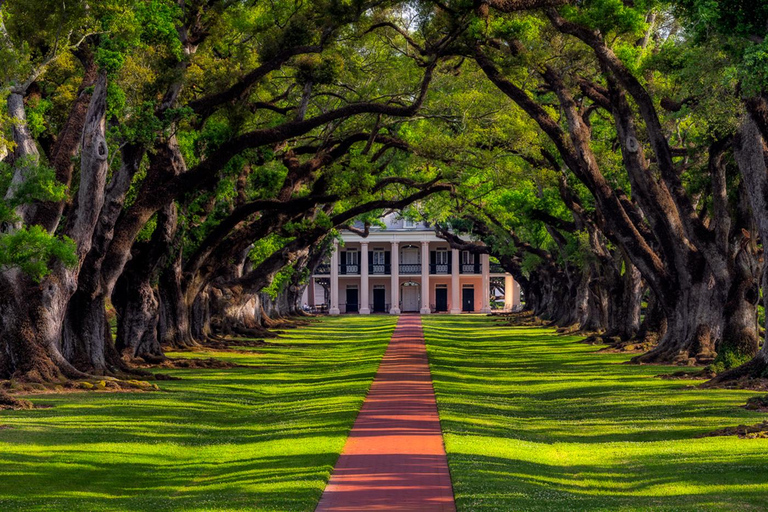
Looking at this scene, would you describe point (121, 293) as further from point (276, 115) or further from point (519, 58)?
point (519, 58)

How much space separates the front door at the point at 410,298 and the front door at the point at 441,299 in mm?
1928

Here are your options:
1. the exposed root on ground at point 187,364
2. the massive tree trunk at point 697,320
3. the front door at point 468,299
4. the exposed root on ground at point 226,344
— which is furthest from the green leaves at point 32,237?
the front door at point 468,299

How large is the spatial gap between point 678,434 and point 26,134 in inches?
525

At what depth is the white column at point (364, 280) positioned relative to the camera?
3939 inches

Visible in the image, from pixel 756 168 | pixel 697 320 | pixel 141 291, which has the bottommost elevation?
pixel 697 320

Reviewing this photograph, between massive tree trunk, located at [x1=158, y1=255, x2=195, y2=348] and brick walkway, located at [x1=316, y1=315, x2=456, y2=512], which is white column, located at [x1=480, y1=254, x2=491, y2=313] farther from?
brick walkway, located at [x1=316, y1=315, x2=456, y2=512]

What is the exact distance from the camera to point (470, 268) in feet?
341

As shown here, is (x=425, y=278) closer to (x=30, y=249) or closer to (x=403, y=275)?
(x=403, y=275)

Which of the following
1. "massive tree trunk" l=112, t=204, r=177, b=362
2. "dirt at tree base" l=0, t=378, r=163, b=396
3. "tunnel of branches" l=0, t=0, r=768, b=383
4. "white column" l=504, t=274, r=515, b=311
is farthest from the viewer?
"white column" l=504, t=274, r=515, b=311

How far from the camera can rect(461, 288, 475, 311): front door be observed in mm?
105562

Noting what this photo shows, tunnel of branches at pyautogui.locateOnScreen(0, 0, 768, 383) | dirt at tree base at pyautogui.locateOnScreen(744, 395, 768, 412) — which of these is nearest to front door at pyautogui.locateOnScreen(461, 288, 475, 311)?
tunnel of branches at pyautogui.locateOnScreen(0, 0, 768, 383)

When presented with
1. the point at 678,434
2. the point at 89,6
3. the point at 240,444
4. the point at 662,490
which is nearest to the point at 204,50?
the point at 89,6

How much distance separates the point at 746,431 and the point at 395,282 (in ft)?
277

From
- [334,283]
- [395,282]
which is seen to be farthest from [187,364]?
[395,282]
